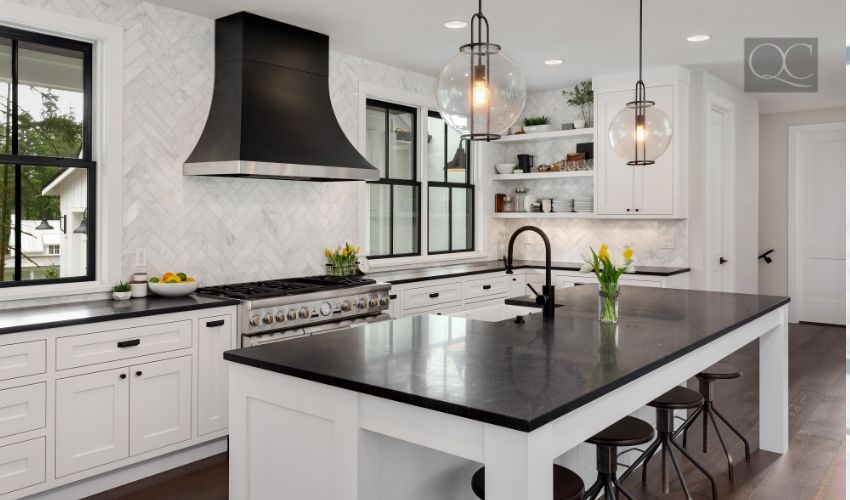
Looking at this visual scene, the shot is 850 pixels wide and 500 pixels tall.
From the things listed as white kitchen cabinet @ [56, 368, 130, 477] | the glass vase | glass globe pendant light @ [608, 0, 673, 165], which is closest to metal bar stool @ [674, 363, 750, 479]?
the glass vase

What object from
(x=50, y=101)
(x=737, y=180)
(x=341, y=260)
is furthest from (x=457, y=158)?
(x=50, y=101)

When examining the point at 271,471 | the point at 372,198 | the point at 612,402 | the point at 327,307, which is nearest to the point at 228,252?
the point at 327,307

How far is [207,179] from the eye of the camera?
441 cm

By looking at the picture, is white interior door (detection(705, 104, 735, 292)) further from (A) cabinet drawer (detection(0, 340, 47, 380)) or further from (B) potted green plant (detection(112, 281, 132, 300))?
(A) cabinet drawer (detection(0, 340, 47, 380))

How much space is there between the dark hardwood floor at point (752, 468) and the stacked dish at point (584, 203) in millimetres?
2157

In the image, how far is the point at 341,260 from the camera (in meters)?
5.16

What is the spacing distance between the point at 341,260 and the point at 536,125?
285 centimetres

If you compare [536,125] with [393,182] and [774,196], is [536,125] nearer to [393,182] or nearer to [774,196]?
[393,182]

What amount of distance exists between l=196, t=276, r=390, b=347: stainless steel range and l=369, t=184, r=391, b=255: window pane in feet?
3.21

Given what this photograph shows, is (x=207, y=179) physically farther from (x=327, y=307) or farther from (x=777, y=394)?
(x=777, y=394)

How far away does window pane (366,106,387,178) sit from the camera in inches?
227

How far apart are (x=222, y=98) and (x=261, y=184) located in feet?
2.25

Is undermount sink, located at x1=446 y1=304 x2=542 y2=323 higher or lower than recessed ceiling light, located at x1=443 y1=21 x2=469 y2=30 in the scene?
lower

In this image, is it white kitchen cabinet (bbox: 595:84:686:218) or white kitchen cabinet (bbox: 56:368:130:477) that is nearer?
white kitchen cabinet (bbox: 56:368:130:477)
